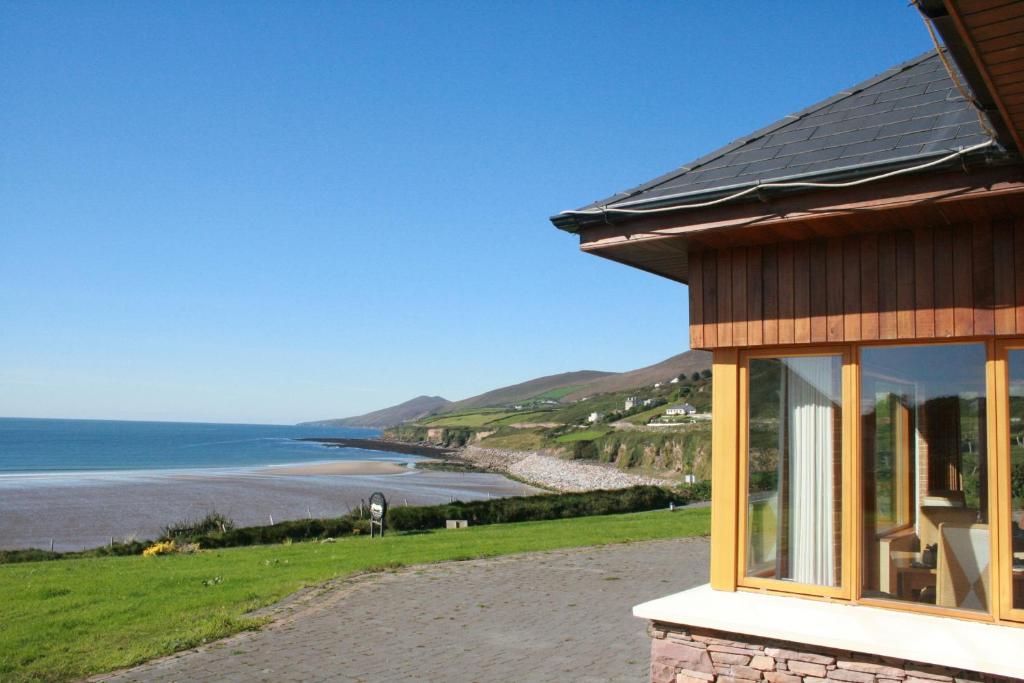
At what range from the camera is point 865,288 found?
5.43 m

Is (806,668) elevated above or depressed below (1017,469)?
below

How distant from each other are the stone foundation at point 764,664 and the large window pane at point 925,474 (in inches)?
26.8

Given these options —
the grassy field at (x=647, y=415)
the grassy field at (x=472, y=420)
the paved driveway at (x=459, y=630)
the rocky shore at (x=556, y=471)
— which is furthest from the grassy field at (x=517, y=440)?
the paved driveway at (x=459, y=630)

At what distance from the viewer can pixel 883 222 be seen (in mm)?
5227

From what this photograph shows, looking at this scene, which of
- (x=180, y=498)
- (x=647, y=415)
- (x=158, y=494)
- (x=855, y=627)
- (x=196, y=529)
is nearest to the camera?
(x=855, y=627)

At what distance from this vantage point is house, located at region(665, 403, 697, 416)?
7175 cm

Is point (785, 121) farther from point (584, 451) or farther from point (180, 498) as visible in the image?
point (584, 451)

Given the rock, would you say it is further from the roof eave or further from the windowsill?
the roof eave

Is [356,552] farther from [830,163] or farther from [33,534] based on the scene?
[33,534]

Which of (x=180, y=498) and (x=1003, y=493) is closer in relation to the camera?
(x=1003, y=493)

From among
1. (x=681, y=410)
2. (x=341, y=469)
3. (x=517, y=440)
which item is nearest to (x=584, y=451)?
(x=681, y=410)

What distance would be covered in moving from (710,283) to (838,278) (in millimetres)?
900

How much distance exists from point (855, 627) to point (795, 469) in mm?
1173

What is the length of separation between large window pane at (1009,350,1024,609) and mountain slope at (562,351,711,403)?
134 meters
